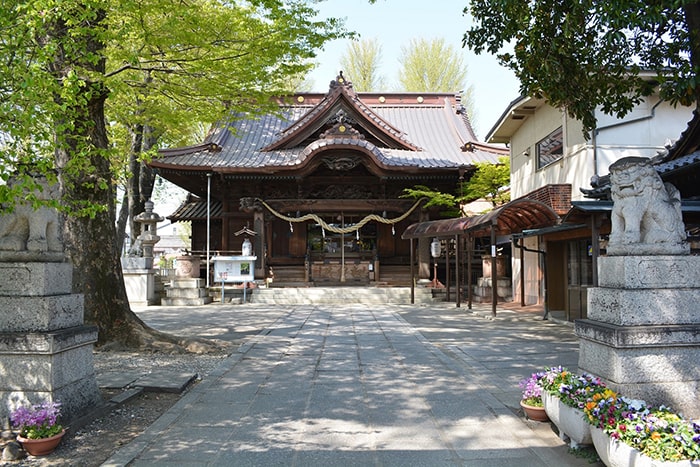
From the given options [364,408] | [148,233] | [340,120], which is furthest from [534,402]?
[340,120]

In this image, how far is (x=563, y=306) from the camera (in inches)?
545

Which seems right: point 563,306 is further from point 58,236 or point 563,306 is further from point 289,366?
point 58,236

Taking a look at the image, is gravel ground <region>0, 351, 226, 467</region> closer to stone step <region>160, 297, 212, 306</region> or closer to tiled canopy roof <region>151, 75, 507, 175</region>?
stone step <region>160, 297, 212, 306</region>

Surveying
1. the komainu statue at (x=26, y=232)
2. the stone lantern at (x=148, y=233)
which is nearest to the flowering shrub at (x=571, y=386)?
the komainu statue at (x=26, y=232)

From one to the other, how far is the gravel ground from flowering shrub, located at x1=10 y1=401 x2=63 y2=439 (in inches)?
7.2

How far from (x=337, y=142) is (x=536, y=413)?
51.6 ft

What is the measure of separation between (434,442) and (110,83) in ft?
20.2

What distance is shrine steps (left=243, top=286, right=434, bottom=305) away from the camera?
18.5 metres

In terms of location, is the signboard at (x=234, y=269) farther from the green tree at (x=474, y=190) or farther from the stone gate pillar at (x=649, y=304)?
the stone gate pillar at (x=649, y=304)

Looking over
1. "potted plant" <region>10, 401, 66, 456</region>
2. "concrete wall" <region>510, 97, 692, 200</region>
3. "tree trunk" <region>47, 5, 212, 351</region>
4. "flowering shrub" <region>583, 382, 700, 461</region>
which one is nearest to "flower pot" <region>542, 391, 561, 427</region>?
"flowering shrub" <region>583, 382, 700, 461</region>

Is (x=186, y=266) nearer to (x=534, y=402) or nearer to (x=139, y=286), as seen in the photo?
(x=139, y=286)

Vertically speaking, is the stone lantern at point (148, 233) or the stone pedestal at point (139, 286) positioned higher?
the stone lantern at point (148, 233)

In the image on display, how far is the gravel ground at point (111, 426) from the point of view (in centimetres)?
406

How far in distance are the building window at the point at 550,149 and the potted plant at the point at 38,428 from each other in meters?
14.3
